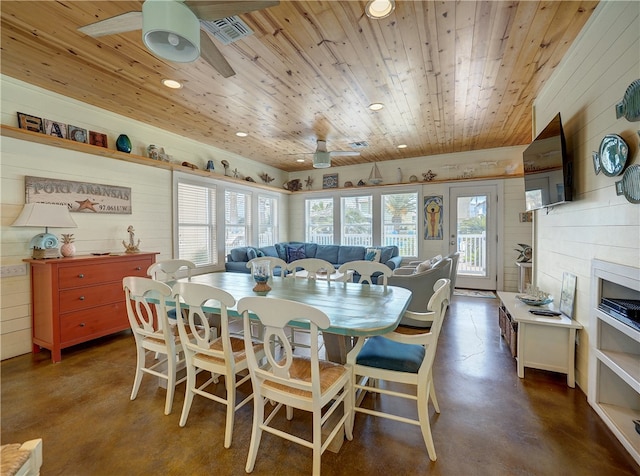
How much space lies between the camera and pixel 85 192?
3.51 metres

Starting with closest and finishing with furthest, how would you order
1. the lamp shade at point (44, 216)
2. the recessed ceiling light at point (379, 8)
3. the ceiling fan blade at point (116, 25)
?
the ceiling fan blade at point (116, 25) < the recessed ceiling light at point (379, 8) < the lamp shade at point (44, 216)

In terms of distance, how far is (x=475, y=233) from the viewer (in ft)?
19.5

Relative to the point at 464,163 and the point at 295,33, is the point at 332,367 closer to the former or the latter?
the point at 295,33

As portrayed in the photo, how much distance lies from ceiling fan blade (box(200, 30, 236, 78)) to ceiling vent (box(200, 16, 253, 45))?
0.76ft

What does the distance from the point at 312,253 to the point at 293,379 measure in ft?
17.2

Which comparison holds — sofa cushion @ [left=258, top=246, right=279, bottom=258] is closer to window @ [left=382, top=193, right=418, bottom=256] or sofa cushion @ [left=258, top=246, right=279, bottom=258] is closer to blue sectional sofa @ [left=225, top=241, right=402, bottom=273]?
blue sectional sofa @ [left=225, top=241, right=402, bottom=273]

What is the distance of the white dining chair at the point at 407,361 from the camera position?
1653mm

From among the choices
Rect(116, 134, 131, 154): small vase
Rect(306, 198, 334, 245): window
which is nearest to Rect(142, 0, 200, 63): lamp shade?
Rect(116, 134, 131, 154): small vase

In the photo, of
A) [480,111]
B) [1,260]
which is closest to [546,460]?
[480,111]

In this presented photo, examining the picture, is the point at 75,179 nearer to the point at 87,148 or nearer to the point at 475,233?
the point at 87,148

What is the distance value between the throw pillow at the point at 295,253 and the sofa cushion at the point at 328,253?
1.16 ft

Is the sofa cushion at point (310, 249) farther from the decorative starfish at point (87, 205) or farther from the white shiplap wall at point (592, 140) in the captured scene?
the white shiplap wall at point (592, 140)

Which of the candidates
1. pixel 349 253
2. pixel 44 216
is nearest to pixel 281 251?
pixel 349 253

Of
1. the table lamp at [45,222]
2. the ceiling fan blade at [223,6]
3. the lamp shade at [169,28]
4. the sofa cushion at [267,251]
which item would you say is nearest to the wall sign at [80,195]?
the table lamp at [45,222]
